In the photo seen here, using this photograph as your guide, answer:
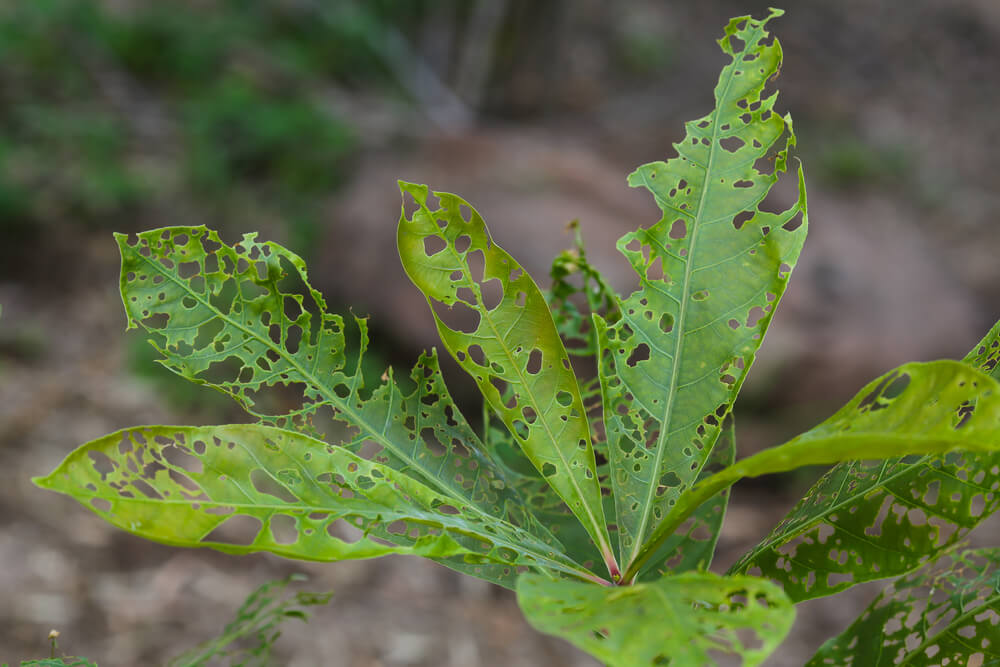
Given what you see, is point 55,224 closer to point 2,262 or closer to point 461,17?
point 2,262

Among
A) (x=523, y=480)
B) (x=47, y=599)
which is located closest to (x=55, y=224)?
(x=47, y=599)

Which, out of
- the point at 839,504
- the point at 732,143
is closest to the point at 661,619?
the point at 839,504

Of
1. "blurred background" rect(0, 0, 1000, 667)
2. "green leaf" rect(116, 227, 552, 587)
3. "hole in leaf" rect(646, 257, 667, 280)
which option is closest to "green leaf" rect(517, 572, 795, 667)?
"green leaf" rect(116, 227, 552, 587)

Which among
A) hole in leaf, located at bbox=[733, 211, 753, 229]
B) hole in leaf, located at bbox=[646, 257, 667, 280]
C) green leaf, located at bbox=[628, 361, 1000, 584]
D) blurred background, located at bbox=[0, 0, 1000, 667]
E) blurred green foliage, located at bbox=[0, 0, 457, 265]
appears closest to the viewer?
green leaf, located at bbox=[628, 361, 1000, 584]

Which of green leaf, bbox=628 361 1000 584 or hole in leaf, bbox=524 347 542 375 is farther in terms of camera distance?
hole in leaf, bbox=524 347 542 375

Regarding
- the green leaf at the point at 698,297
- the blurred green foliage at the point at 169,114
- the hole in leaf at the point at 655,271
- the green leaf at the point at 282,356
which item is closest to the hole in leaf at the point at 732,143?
the green leaf at the point at 698,297

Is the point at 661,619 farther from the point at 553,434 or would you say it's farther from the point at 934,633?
the point at 934,633

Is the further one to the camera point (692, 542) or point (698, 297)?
point (692, 542)

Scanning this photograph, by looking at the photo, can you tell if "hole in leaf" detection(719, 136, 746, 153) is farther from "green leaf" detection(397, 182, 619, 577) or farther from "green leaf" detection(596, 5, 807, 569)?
"green leaf" detection(397, 182, 619, 577)
